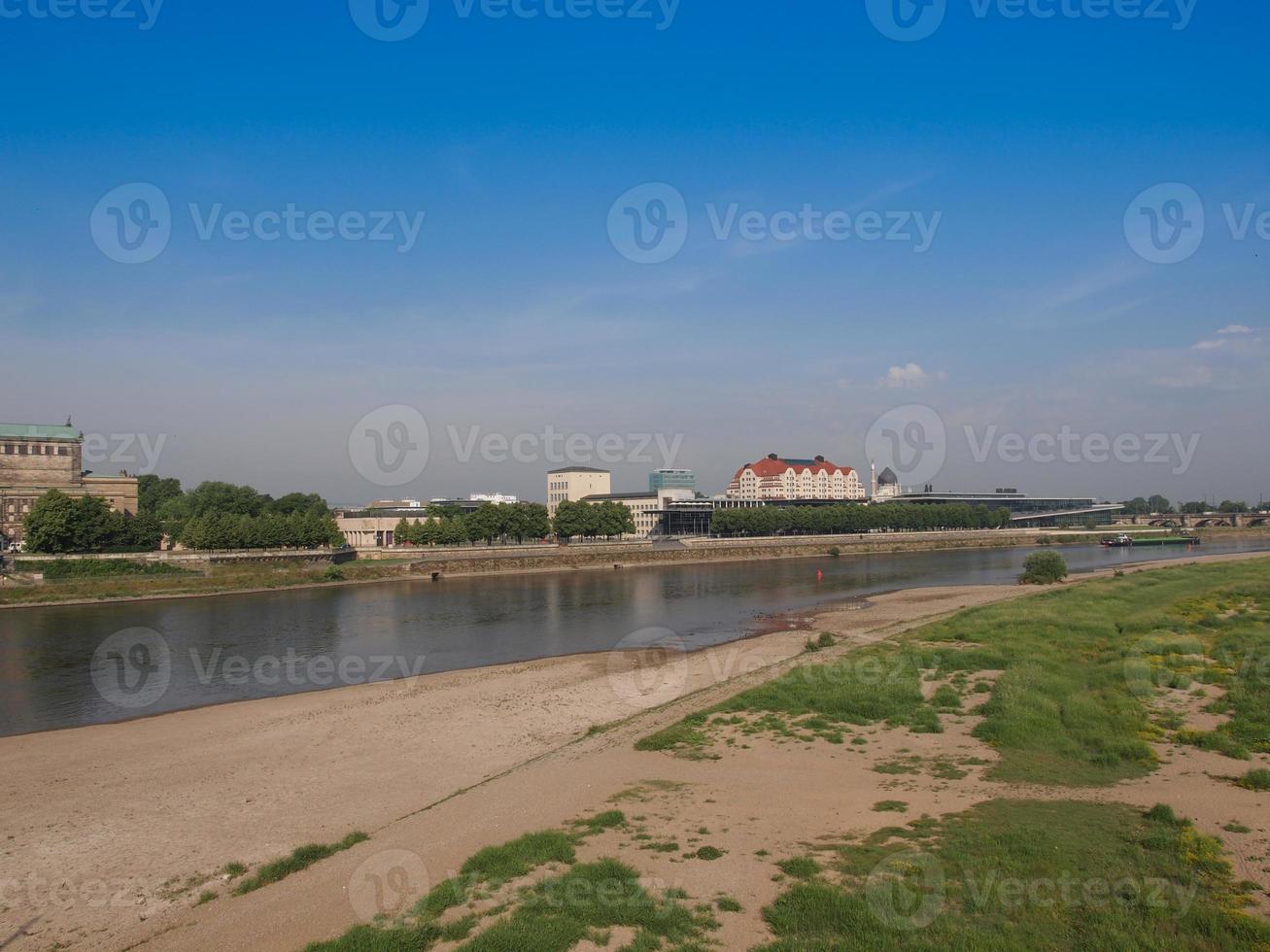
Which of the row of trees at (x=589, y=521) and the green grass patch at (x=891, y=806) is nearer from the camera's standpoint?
the green grass patch at (x=891, y=806)

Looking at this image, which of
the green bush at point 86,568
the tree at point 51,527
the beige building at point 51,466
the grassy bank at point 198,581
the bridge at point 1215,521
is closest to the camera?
the grassy bank at point 198,581

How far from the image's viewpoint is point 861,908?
8.07 m

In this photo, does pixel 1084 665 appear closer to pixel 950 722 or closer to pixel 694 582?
pixel 950 722

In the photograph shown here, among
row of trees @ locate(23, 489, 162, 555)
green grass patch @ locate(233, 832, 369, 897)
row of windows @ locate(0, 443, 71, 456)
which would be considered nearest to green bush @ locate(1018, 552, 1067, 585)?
green grass patch @ locate(233, 832, 369, 897)

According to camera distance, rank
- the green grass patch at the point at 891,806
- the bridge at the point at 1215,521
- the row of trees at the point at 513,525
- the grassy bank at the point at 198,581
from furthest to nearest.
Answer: the bridge at the point at 1215,521, the row of trees at the point at 513,525, the grassy bank at the point at 198,581, the green grass patch at the point at 891,806

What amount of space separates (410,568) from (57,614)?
2859 centimetres

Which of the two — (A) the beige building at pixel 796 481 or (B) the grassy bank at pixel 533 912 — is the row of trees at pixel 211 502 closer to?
(A) the beige building at pixel 796 481


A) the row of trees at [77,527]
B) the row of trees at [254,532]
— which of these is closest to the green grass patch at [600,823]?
the row of trees at [77,527]

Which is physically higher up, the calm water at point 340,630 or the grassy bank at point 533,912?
the grassy bank at point 533,912

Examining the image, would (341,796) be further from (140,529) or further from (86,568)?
(140,529)

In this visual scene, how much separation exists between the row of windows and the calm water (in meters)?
47.1

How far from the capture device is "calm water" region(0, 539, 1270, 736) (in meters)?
26.8

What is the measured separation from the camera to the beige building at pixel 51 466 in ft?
269

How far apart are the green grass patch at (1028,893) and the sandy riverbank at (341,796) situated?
30.8 inches
